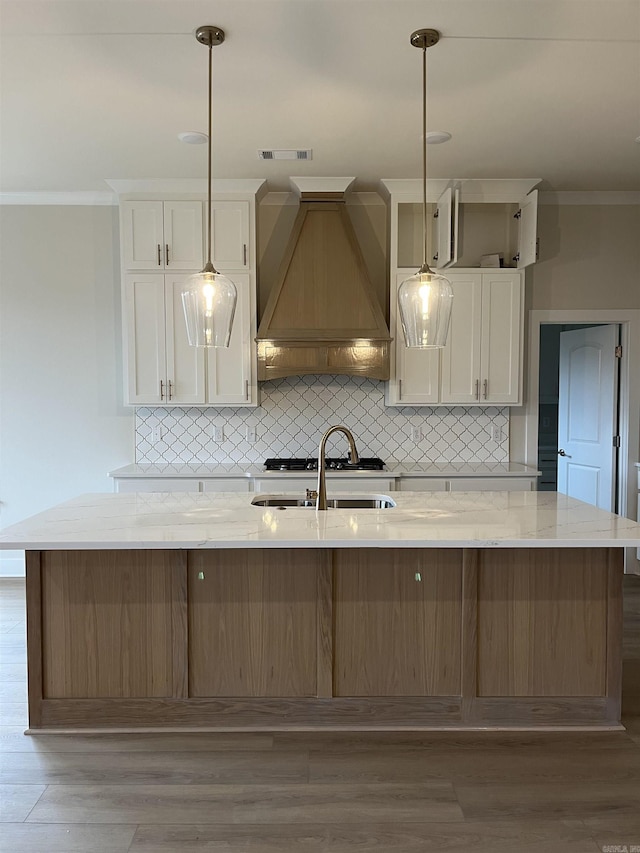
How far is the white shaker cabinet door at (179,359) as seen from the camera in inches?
178

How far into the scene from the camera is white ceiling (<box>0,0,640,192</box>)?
8.36ft

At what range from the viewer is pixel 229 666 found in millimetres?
2658

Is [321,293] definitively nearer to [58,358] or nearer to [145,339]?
[145,339]

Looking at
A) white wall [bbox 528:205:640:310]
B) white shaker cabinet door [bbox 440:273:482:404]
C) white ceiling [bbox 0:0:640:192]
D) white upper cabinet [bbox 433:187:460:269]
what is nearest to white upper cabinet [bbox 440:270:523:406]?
white shaker cabinet door [bbox 440:273:482:404]

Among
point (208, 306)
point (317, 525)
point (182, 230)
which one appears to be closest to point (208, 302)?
point (208, 306)

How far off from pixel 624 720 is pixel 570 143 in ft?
10.2

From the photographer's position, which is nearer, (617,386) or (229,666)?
(229,666)

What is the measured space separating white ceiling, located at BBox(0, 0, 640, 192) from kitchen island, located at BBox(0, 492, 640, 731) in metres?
2.01

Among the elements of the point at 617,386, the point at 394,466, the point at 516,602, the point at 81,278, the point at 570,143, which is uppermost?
the point at 570,143

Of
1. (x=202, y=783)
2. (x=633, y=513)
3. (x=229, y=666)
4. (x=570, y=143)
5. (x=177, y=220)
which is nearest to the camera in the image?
(x=202, y=783)

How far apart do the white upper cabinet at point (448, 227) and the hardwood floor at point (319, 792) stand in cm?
282

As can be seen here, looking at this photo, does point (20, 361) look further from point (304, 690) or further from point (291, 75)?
point (304, 690)

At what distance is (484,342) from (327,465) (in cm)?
141

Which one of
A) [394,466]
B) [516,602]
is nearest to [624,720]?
[516,602]
